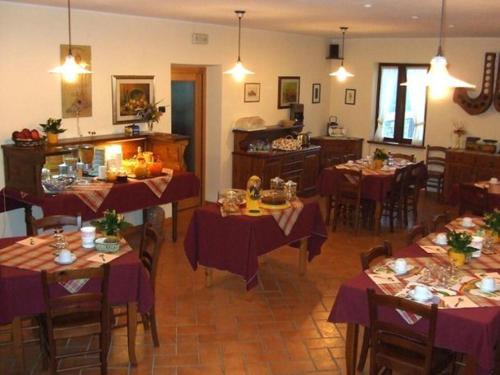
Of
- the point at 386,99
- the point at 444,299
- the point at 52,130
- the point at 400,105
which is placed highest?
the point at 386,99

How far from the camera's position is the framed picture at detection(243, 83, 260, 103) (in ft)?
32.2

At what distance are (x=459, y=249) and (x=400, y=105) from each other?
7.32 m

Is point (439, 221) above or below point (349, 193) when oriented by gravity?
above

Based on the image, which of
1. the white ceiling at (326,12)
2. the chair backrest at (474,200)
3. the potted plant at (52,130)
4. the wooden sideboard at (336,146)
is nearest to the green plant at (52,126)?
the potted plant at (52,130)

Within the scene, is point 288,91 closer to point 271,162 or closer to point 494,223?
point 271,162

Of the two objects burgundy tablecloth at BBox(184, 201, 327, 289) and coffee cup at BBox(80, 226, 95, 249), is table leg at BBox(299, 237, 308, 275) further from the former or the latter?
coffee cup at BBox(80, 226, 95, 249)

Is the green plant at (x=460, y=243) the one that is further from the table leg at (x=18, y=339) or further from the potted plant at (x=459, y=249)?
the table leg at (x=18, y=339)

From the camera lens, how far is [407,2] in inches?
225

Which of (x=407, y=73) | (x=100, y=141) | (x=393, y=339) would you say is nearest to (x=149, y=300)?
(x=393, y=339)

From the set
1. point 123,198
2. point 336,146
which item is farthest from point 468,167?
point 123,198

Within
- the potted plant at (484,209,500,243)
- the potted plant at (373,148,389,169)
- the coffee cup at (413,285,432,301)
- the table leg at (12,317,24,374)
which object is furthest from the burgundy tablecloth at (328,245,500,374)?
the potted plant at (373,148,389,169)

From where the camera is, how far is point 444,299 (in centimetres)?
387

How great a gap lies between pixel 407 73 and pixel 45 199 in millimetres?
7598

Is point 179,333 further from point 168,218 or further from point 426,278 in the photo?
point 168,218
